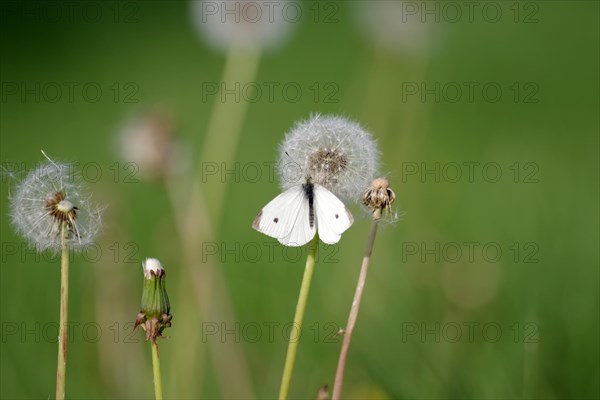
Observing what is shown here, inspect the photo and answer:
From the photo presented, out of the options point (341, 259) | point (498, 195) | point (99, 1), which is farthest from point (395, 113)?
point (99, 1)

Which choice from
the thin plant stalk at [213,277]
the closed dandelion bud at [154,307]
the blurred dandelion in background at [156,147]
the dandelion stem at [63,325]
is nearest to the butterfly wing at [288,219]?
the closed dandelion bud at [154,307]

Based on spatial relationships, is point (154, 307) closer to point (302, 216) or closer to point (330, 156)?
point (302, 216)

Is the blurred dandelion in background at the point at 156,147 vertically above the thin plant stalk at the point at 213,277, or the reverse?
the blurred dandelion in background at the point at 156,147

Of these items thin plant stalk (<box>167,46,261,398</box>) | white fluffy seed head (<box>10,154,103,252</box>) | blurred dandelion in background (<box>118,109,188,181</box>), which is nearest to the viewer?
white fluffy seed head (<box>10,154,103,252</box>)

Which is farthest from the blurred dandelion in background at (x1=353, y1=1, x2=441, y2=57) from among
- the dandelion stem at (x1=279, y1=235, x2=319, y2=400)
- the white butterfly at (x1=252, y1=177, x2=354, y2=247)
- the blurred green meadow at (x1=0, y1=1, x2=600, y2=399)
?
the dandelion stem at (x1=279, y1=235, x2=319, y2=400)

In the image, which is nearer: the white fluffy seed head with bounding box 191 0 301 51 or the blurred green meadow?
the blurred green meadow

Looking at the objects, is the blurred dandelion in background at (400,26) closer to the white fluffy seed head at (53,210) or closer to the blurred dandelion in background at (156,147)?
the blurred dandelion in background at (156,147)

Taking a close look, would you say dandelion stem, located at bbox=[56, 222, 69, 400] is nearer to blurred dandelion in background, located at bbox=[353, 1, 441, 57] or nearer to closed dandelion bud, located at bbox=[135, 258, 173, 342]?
closed dandelion bud, located at bbox=[135, 258, 173, 342]
